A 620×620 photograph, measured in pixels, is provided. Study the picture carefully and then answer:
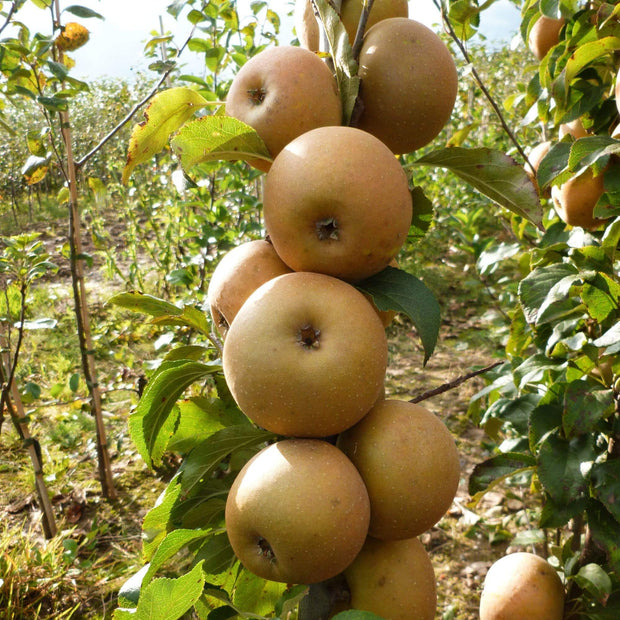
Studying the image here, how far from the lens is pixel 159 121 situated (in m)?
0.91

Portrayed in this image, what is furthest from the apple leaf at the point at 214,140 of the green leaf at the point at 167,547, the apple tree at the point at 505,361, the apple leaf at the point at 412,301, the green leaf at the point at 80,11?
the green leaf at the point at 80,11

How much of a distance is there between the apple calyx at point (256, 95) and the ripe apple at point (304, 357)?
11.2 inches

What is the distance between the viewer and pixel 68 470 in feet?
10.4

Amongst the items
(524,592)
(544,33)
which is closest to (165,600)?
(524,592)

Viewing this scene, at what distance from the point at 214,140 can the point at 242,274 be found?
0.19 m

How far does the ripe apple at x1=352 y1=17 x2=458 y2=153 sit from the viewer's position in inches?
32.1

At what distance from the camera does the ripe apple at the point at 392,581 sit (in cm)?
80

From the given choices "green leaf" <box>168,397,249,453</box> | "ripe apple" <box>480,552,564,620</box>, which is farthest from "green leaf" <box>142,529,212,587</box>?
"ripe apple" <box>480,552,564,620</box>

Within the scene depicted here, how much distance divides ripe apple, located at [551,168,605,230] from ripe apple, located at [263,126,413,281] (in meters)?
0.75

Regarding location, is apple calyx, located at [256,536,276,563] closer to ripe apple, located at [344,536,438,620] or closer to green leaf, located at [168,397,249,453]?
ripe apple, located at [344,536,438,620]

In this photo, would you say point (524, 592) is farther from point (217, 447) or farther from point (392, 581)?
point (217, 447)

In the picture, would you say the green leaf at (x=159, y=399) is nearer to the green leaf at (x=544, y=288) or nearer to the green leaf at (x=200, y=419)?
the green leaf at (x=200, y=419)

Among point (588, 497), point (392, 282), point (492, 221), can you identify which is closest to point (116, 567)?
point (588, 497)

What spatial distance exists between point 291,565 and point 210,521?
11.5 inches
